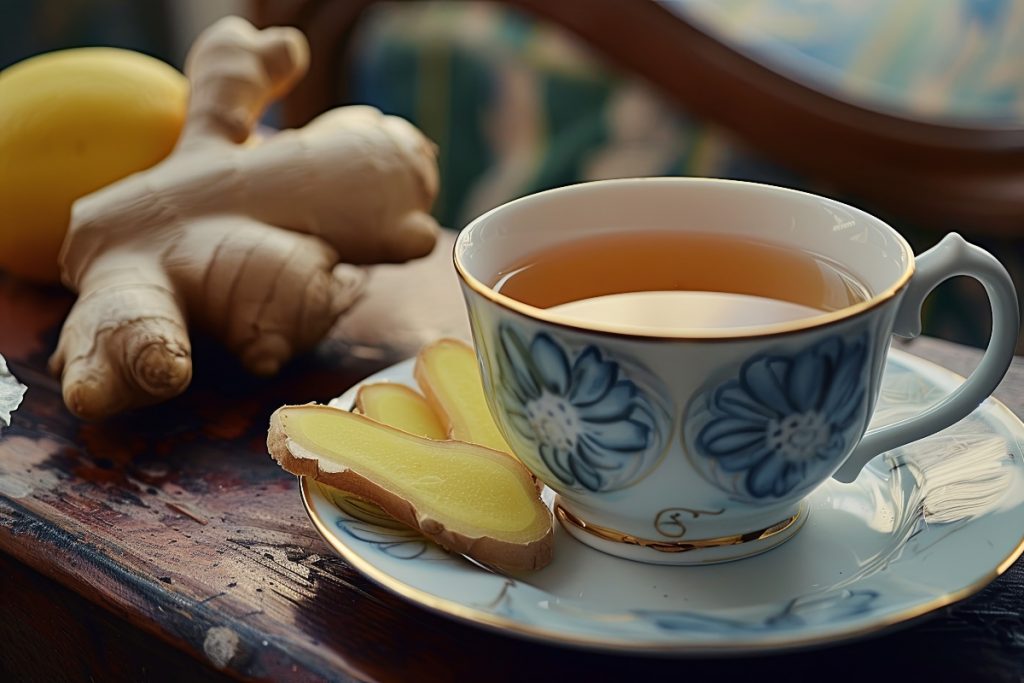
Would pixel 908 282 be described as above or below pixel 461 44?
above

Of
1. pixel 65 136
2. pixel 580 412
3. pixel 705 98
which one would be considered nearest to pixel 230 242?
pixel 65 136

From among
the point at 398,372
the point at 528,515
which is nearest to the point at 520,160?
the point at 398,372

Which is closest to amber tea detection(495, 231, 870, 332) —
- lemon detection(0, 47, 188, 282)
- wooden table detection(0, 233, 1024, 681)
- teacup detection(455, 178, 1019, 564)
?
teacup detection(455, 178, 1019, 564)

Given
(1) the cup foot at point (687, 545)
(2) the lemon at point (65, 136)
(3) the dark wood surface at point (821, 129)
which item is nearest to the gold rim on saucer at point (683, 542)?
(1) the cup foot at point (687, 545)

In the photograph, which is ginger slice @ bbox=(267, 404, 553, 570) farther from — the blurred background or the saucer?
the blurred background

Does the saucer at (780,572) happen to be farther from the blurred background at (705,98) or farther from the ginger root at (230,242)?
the blurred background at (705,98)

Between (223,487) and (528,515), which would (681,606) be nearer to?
(528,515)
